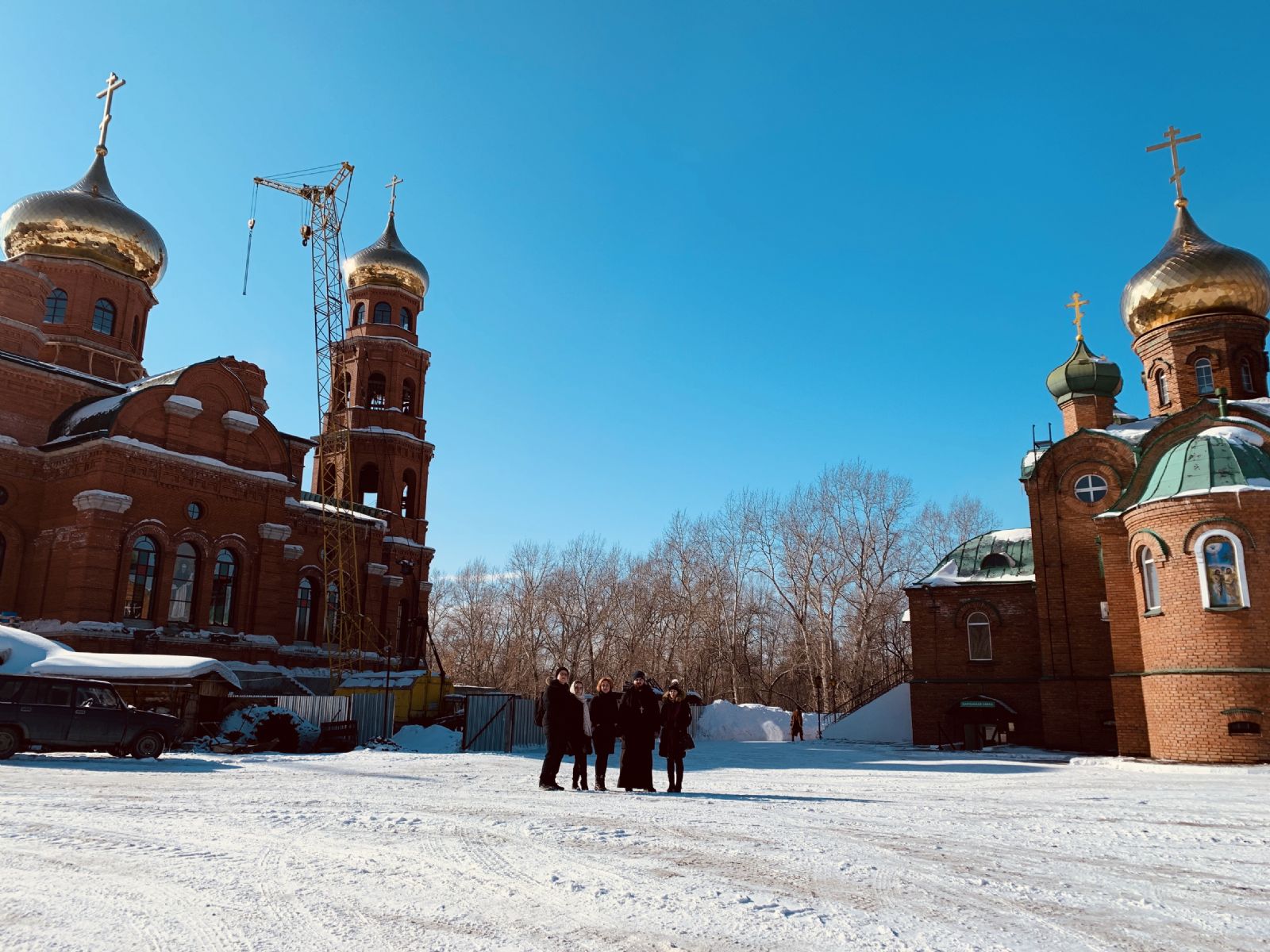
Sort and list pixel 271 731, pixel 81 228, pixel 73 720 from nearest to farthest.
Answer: pixel 73 720, pixel 271 731, pixel 81 228

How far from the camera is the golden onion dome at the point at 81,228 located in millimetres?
31312

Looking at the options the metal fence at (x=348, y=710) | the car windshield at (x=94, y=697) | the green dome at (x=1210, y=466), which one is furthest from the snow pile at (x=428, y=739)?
the green dome at (x=1210, y=466)

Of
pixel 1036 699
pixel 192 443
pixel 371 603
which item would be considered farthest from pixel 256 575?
pixel 1036 699

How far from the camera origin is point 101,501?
24.8m

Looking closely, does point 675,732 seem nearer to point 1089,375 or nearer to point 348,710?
point 348,710

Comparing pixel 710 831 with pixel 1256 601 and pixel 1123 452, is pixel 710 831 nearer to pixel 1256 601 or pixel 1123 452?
pixel 1256 601

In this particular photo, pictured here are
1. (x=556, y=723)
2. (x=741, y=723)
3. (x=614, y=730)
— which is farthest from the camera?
(x=741, y=723)

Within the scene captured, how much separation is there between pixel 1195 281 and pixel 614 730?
24808mm

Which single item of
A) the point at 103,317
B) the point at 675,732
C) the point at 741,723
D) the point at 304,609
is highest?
the point at 103,317

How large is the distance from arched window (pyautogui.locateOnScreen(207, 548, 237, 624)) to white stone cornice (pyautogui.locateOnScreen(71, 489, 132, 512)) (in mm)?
3350

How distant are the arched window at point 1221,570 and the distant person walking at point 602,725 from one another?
14313mm

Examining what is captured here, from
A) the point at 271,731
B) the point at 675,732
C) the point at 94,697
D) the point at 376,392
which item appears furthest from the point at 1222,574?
the point at 376,392

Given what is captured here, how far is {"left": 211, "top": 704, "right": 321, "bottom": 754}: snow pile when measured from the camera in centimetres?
2034

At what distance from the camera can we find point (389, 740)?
74.0 feet
